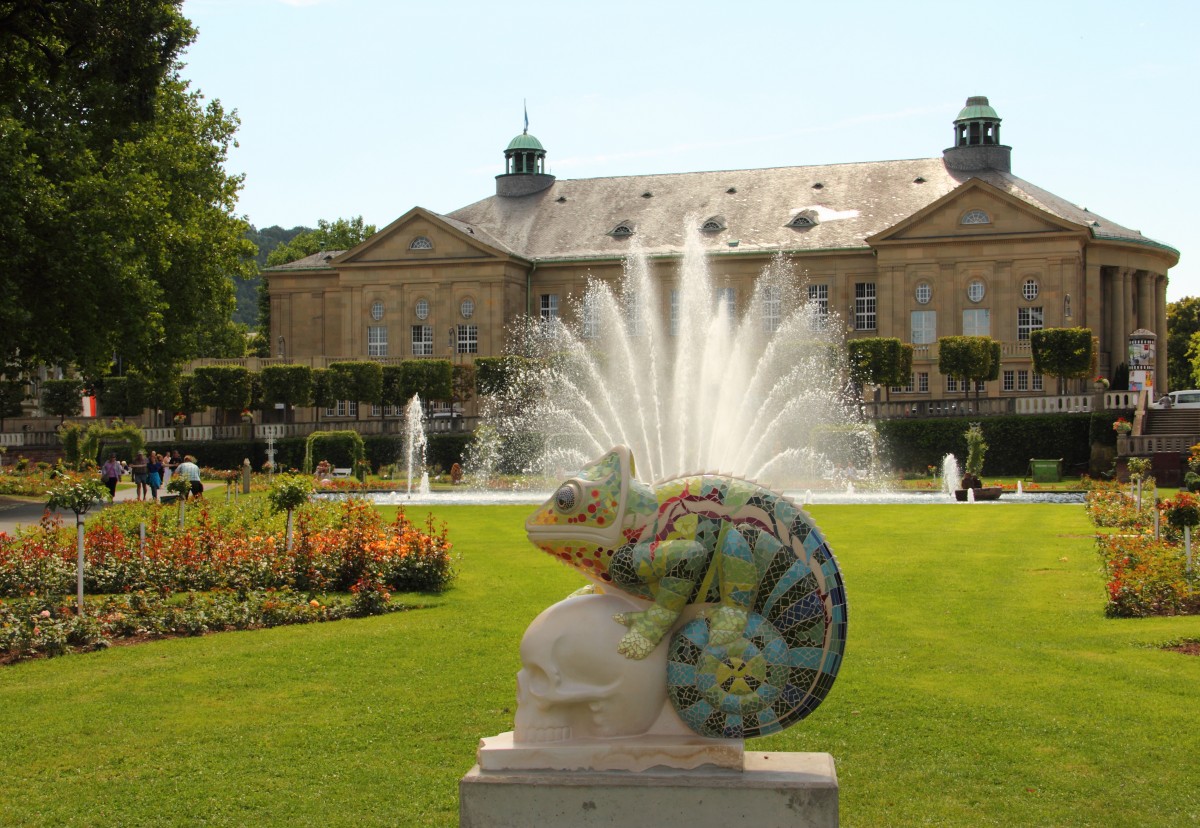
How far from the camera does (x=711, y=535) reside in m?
6.87

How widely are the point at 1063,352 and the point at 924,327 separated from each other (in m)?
10.9

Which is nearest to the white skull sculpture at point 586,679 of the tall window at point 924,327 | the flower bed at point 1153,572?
the flower bed at point 1153,572

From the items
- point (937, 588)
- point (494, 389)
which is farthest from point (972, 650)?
point (494, 389)

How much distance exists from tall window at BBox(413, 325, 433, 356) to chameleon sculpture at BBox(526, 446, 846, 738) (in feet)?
217

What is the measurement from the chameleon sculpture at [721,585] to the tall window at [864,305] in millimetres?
63038

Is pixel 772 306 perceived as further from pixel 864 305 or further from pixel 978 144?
pixel 978 144

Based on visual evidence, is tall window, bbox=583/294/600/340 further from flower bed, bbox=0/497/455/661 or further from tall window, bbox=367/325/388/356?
flower bed, bbox=0/497/455/661

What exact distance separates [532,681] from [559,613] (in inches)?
14.4

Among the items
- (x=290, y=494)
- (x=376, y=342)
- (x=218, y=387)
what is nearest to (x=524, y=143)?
(x=376, y=342)

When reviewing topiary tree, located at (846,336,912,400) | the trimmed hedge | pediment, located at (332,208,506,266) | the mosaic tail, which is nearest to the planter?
the trimmed hedge

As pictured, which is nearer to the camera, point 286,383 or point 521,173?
point 286,383

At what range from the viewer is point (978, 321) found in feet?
216

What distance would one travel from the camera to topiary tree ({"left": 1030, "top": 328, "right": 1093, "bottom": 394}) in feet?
184

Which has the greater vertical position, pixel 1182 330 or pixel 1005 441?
pixel 1182 330
